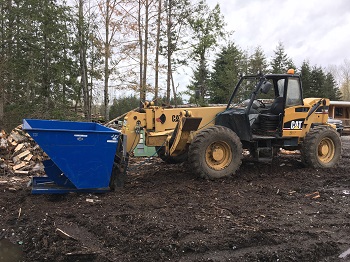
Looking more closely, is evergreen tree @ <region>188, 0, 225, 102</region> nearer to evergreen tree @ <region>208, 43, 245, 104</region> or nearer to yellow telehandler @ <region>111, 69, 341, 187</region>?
evergreen tree @ <region>208, 43, 245, 104</region>

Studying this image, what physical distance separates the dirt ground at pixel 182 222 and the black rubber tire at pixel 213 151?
0.80 ft

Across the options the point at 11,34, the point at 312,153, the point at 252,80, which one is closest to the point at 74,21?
the point at 11,34

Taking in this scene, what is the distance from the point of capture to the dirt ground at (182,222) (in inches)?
156

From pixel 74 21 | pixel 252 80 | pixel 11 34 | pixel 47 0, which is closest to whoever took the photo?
pixel 252 80

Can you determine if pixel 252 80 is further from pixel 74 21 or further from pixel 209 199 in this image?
pixel 74 21

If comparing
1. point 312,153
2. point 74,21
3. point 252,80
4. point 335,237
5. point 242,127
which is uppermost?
point 74,21

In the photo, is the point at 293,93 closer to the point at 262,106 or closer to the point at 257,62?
the point at 262,106

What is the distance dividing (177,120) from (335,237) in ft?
13.6

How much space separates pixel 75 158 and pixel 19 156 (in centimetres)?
440

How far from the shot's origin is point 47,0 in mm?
20109

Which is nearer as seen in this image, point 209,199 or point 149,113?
point 209,199

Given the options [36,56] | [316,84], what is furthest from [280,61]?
[36,56]

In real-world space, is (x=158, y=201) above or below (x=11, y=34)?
below

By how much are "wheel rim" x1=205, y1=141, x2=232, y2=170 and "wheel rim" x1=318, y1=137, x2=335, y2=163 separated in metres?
3.04
